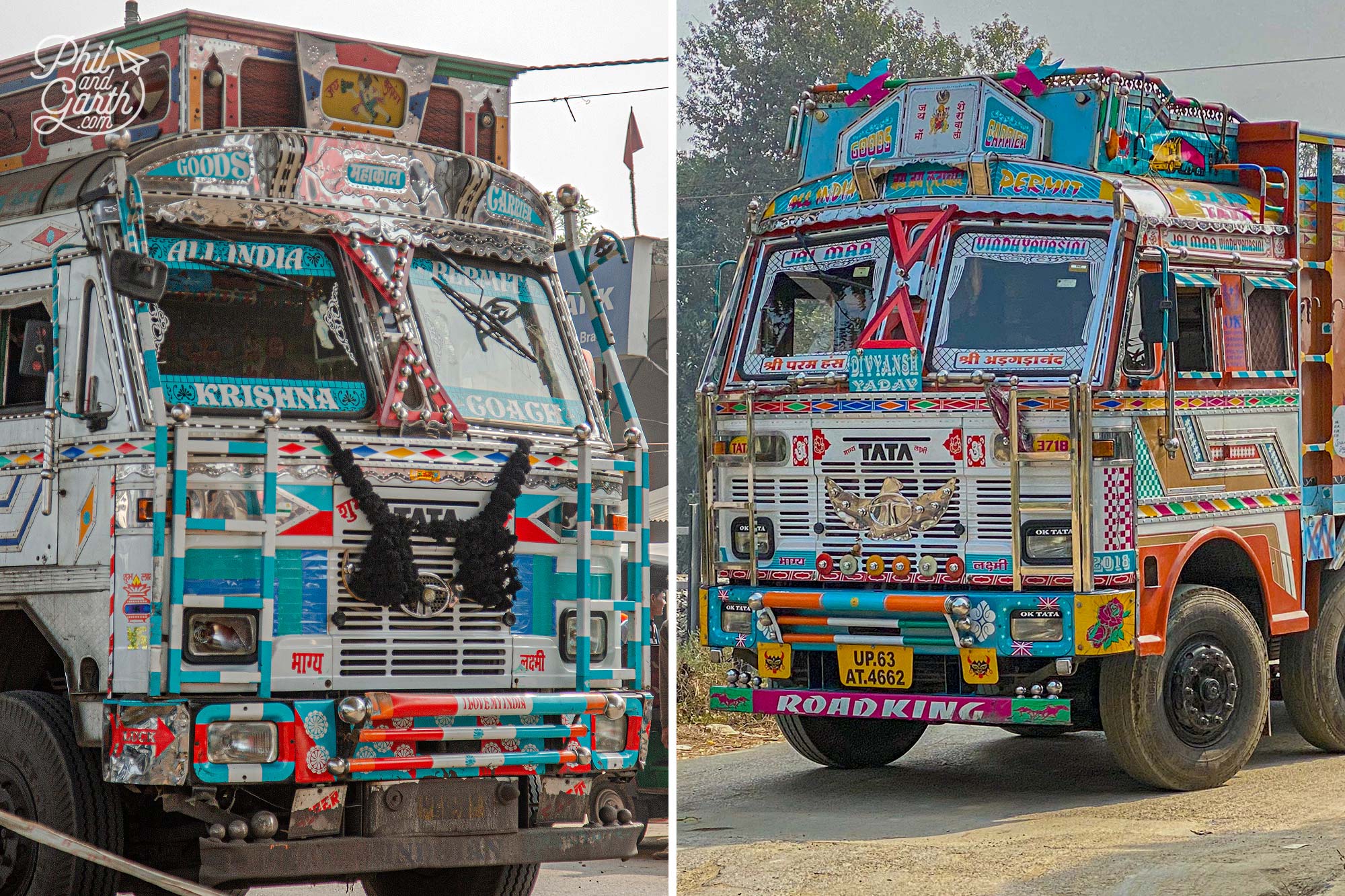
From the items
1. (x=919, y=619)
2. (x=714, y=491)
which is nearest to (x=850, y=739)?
(x=919, y=619)

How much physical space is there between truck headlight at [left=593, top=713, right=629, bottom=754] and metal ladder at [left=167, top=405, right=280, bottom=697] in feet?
4.49

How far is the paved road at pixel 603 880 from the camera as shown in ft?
A: 31.8

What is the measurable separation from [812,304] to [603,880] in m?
3.37

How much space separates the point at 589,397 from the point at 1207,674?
12.8 feet

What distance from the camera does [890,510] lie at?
32.3 feet

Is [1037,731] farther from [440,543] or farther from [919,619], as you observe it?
[440,543]

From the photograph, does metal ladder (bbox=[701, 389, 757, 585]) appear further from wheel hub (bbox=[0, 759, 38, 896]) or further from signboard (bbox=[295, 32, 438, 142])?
wheel hub (bbox=[0, 759, 38, 896])

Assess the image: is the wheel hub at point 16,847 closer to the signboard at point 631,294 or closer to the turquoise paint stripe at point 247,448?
the turquoise paint stripe at point 247,448

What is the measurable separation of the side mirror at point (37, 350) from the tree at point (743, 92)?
12.8 meters

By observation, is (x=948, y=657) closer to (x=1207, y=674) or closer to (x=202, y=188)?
(x=1207, y=674)

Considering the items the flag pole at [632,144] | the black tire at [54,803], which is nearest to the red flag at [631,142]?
the flag pole at [632,144]

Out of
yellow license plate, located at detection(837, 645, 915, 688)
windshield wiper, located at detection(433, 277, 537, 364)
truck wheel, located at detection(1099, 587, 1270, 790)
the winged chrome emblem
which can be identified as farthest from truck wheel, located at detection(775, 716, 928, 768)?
windshield wiper, located at detection(433, 277, 537, 364)

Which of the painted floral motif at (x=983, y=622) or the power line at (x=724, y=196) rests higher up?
the power line at (x=724, y=196)

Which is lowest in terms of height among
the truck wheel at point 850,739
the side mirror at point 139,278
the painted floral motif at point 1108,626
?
the truck wheel at point 850,739
